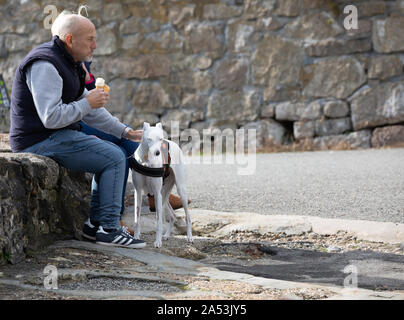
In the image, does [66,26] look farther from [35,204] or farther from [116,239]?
[116,239]

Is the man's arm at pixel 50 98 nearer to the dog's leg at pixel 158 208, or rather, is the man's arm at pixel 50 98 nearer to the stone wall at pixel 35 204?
the stone wall at pixel 35 204

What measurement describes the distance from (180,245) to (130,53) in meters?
5.31

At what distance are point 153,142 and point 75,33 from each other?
834 mm

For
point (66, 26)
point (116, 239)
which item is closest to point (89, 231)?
point (116, 239)

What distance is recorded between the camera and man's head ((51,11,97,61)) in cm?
380

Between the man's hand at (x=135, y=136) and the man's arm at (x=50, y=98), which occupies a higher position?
the man's arm at (x=50, y=98)

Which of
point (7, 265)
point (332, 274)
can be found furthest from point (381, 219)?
point (7, 265)

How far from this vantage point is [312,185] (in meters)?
5.92

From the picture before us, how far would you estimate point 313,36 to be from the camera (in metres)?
8.16

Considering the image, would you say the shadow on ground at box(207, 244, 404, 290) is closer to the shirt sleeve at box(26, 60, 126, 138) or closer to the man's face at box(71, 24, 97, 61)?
the shirt sleeve at box(26, 60, 126, 138)

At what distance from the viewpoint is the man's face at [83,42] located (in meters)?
3.80

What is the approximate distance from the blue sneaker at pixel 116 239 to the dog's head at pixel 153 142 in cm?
49

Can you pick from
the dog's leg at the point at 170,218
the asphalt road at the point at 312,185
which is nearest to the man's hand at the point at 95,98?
the dog's leg at the point at 170,218

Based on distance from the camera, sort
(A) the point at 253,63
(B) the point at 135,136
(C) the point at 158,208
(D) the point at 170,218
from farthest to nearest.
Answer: (A) the point at 253,63 < (D) the point at 170,218 < (B) the point at 135,136 < (C) the point at 158,208
